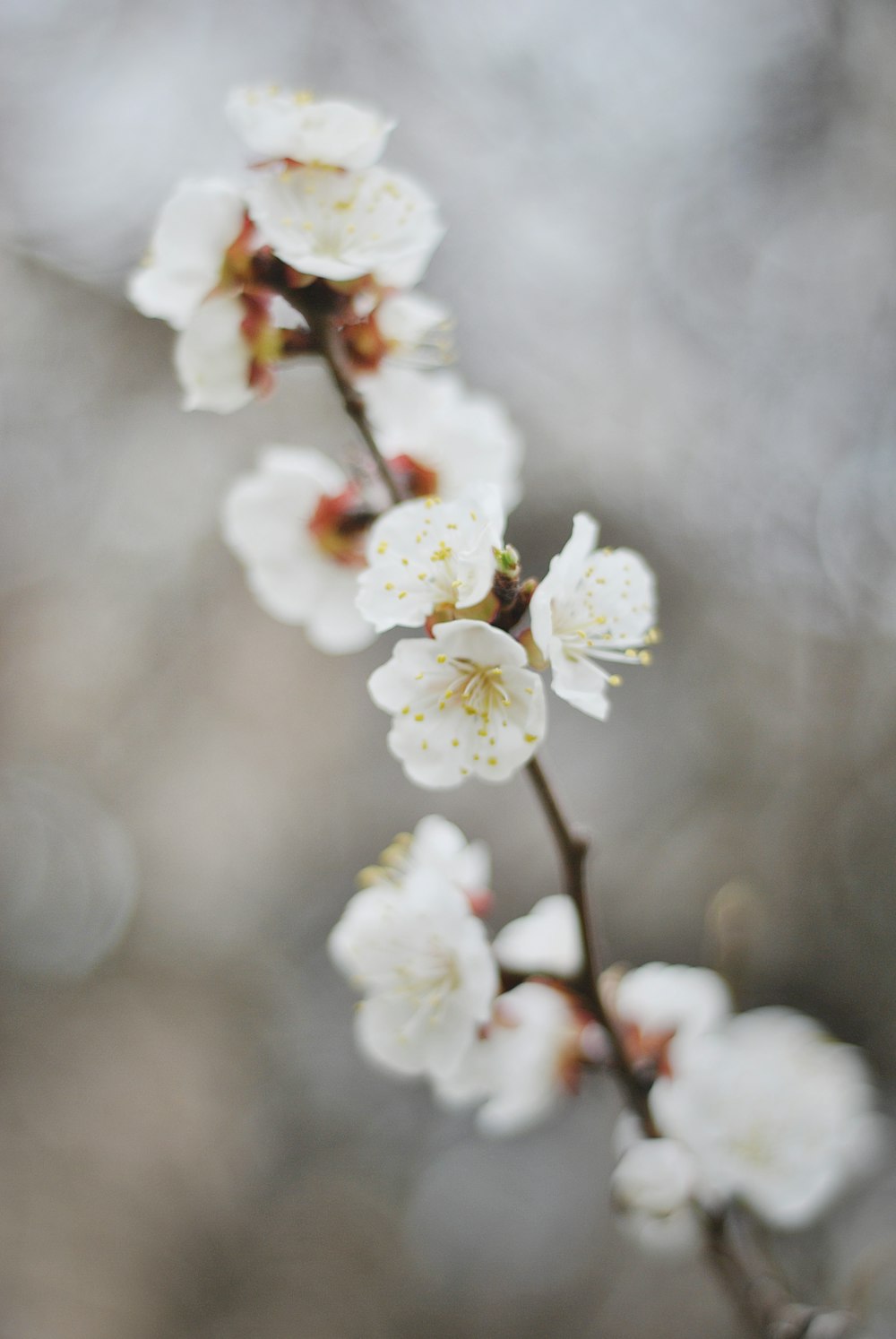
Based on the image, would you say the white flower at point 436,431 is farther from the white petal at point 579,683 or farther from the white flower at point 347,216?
the white petal at point 579,683

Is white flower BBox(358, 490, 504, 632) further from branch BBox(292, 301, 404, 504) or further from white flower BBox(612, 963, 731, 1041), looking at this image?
white flower BBox(612, 963, 731, 1041)

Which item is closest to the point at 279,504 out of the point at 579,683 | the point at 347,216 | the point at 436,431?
the point at 436,431

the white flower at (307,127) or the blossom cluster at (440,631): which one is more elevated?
the white flower at (307,127)

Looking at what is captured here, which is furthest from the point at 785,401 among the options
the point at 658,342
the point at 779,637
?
the point at 779,637

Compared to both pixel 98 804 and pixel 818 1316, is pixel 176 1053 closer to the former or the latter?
pixel 98 804

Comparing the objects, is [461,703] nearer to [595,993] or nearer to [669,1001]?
[595,993]

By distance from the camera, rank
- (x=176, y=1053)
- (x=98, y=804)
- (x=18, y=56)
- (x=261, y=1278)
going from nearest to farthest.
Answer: (x=261, y=1278) < (x=18, y=56) < (x=176, y=1053) < (x=98, y=804)

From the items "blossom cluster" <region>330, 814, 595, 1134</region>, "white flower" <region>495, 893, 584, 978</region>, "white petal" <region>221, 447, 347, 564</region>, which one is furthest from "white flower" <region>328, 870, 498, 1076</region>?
"white petal" <region>221, 447, 347, 564</region>

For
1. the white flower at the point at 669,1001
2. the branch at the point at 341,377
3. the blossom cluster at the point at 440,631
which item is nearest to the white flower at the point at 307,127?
the blossom cluster at the point at 440,631
